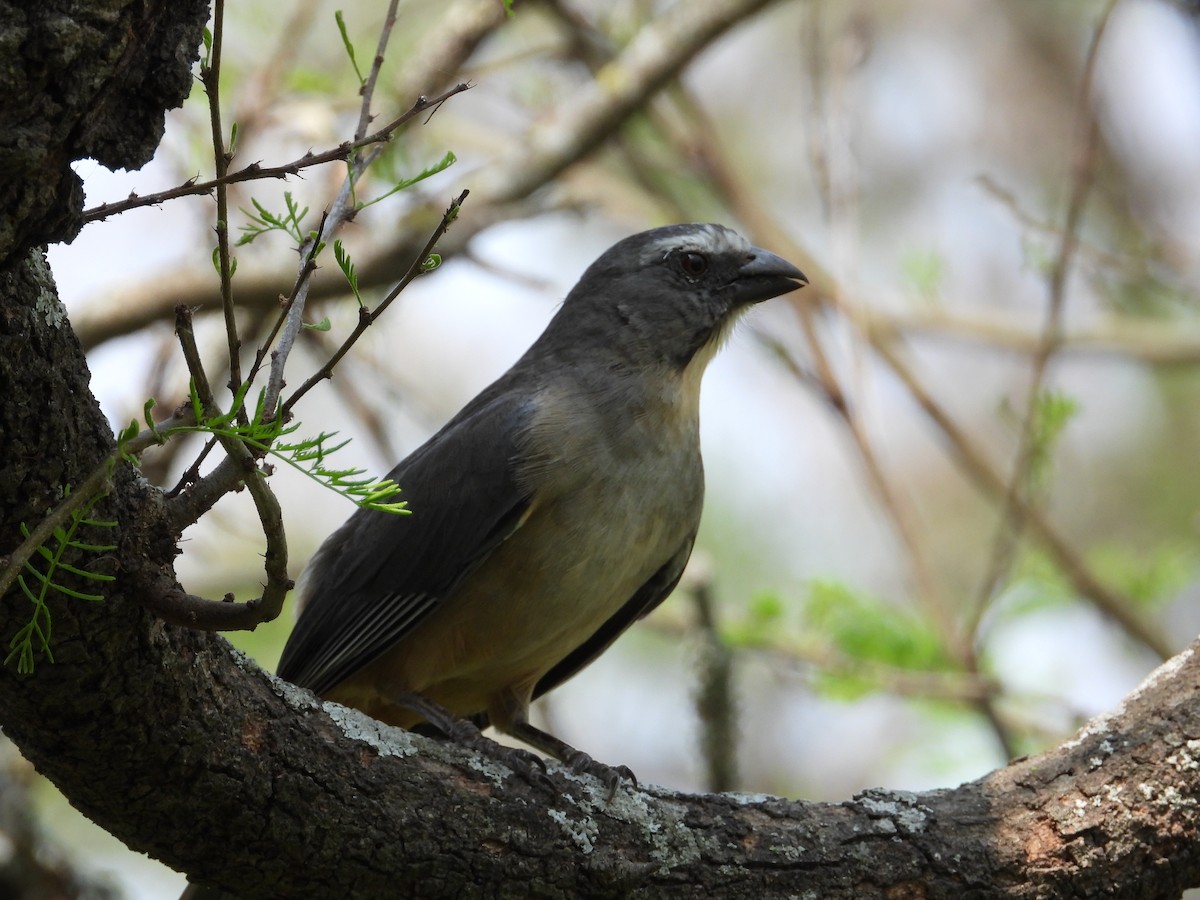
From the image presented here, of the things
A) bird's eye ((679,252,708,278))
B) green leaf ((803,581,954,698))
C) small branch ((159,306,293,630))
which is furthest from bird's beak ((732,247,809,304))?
small branch ((159,306,293,630))

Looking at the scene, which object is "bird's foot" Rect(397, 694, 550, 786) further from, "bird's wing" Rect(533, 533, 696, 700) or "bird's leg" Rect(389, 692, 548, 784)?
"bird's wing" Rect(533, 533, 696, 700)

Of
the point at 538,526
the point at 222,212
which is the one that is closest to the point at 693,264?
the point at 538,526

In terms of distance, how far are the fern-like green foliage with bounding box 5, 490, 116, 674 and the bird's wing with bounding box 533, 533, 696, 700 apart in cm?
258

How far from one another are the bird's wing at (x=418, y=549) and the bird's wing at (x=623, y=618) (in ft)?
2.40

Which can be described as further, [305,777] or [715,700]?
[715,700]

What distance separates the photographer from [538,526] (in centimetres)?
436

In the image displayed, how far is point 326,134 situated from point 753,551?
277 inches

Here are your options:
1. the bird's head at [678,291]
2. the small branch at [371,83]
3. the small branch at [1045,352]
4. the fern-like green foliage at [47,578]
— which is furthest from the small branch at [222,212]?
the small branch at [1045,352]

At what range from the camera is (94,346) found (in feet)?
19.7

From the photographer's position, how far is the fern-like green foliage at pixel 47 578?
2318mm

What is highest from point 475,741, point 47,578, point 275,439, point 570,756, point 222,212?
point 570,756

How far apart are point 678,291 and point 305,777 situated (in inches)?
104

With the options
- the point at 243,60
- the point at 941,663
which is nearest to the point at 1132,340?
the point at 941,663

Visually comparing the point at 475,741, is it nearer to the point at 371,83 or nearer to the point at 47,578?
the point at 47,578
